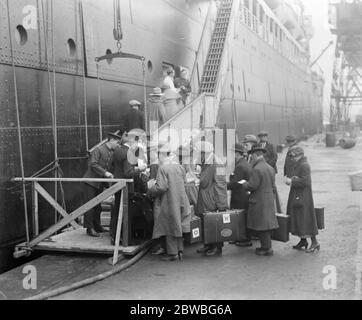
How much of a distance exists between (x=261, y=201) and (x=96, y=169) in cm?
253

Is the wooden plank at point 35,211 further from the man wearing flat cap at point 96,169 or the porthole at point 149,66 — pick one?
the porthole at point 149,66

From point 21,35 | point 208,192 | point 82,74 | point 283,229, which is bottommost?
point 283,229

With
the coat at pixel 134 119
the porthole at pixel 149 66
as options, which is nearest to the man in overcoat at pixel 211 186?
the coat at pixel 134 119

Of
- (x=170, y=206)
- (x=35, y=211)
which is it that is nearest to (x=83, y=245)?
(x=35, y=211)

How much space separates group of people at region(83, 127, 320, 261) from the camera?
22.6 feet

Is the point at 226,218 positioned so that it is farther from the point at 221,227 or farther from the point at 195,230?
the point at 195,230

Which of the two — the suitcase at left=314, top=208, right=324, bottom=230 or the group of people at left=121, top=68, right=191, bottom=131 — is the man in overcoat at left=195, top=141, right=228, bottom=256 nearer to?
the suitcase at left=314, top=208, right=324, bottom=230

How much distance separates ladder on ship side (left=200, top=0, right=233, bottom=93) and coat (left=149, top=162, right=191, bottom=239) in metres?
6.85

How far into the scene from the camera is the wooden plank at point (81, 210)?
6.74 meters

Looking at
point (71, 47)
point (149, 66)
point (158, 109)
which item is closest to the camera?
point (71, 47)

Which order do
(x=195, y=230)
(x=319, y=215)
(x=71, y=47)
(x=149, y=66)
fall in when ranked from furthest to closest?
(x=149, y=66)
(x=71, y=47)
(x=319, y=215)
(x=195, y=230)

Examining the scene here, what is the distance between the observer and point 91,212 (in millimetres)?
7684
